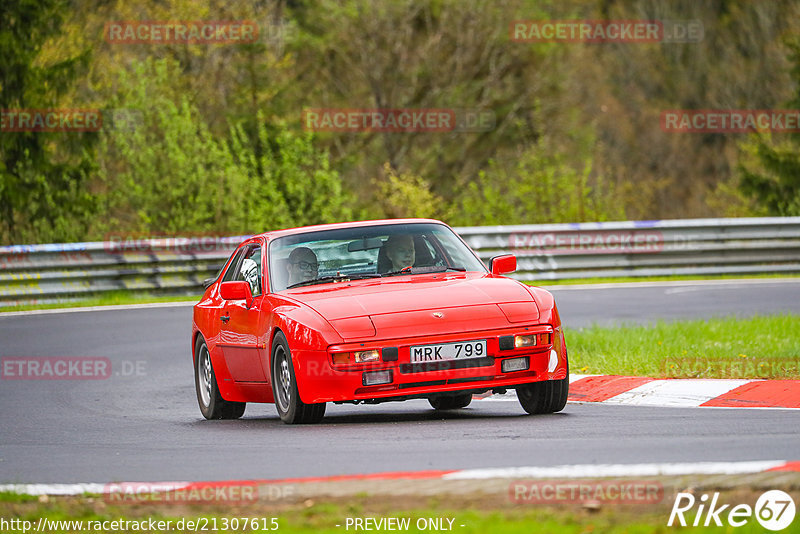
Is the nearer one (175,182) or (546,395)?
(546,395)

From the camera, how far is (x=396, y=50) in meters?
43.5

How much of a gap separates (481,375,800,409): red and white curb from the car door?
86.7 inches

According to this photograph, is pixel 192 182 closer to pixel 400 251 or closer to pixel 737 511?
pixel 400 251

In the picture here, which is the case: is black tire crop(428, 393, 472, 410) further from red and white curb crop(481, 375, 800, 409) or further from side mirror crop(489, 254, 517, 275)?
side mirror crop(489, 254, 517, 275)

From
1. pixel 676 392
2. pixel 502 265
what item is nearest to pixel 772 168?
pixel 676 392

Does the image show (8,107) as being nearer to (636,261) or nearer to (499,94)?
(636,261)

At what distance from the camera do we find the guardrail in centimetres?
2222

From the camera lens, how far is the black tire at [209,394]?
417 inches

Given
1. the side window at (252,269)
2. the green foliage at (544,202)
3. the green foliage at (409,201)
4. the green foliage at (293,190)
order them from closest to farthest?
the side window at (252,269) < the green foliage at (544,202) < the green foliage at (293,190) < the green foliage at (409,201)

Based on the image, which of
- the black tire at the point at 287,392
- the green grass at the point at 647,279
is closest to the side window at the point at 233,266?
the black tire at the point at 287,392

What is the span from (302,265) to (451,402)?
172cm

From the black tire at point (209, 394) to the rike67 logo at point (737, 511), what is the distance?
5675 mm

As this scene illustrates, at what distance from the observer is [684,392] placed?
10078 mm

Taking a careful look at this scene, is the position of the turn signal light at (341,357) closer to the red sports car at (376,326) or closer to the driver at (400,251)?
the red sports car at (376,326)
